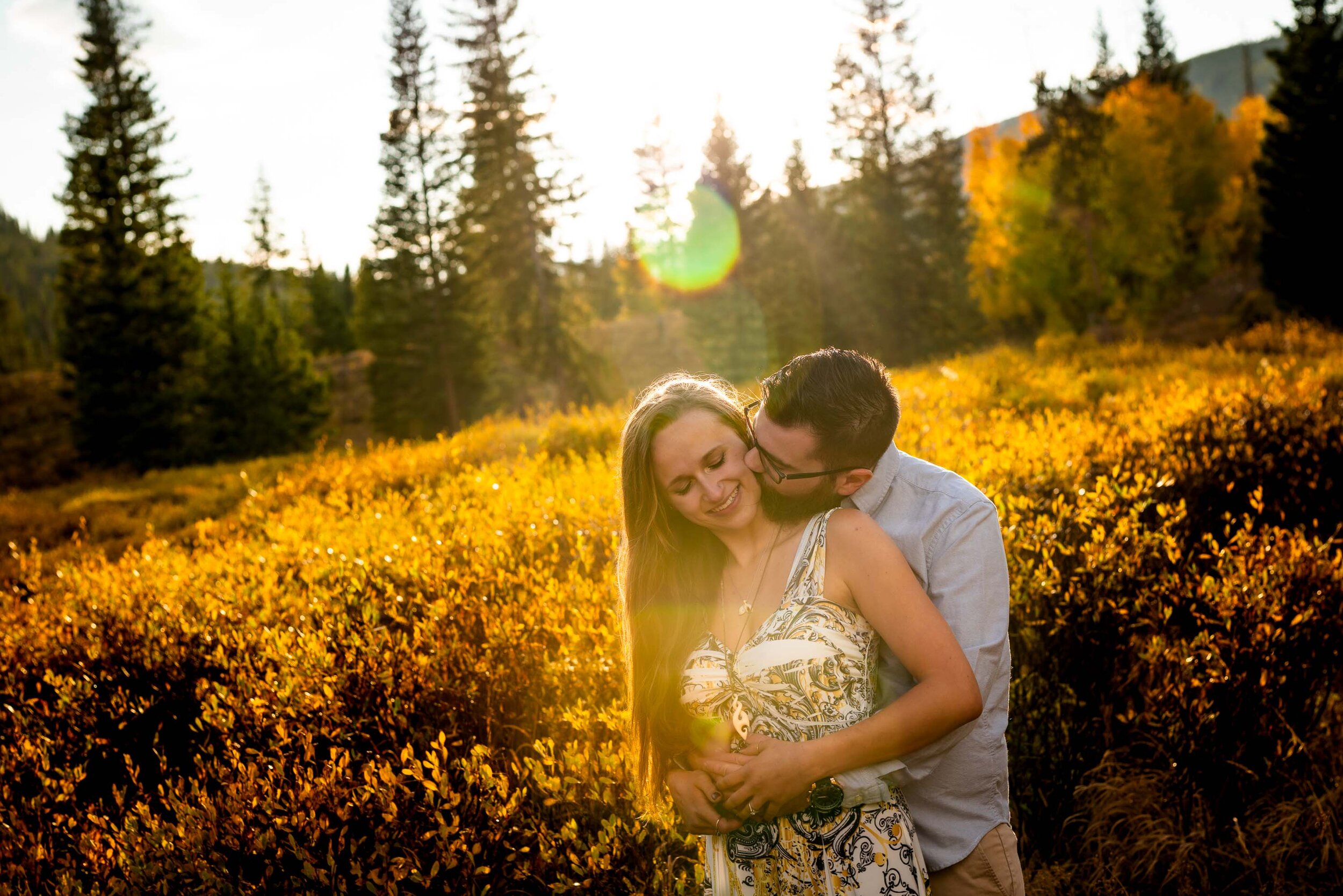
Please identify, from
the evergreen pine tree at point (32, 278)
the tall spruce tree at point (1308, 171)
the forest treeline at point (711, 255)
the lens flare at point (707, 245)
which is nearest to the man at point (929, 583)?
the forest treeline at point (711, 255)

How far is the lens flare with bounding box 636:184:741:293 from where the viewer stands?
1563 inches

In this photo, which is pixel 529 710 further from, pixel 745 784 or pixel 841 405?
pixel 841 405

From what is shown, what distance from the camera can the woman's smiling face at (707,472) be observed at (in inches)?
A: 96.9

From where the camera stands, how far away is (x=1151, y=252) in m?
37.9

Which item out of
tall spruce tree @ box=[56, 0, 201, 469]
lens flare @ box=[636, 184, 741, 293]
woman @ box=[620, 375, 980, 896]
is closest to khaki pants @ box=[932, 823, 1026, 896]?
woman @ box=[620, 375, 980, 896]

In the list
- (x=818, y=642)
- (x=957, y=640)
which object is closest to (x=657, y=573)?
(x=818, y=642)

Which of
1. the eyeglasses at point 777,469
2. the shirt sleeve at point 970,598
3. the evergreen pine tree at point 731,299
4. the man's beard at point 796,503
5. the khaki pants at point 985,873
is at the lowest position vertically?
the khaki pants at point 985,873

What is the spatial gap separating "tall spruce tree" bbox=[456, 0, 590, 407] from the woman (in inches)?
1101

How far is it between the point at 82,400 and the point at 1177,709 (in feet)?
104

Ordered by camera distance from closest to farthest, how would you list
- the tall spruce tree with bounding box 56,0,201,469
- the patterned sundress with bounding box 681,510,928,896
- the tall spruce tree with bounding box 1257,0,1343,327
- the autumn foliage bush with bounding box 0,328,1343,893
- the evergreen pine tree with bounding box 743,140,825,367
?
the patterned sundress with bounding box 681,510,928,896
the autumn foliage bush with bounding box 0,328,1343,893
the tall spruce tree with bounding box 56,0,201,469
the tall spruce tree with bounding box 1257,0,1343,327
the evergreen pine tree with bounding box 743,140,825,367

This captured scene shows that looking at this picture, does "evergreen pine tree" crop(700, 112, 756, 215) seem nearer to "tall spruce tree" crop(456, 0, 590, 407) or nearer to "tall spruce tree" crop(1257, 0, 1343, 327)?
"tall spruce tree" crop(456, 0, 590, 407)

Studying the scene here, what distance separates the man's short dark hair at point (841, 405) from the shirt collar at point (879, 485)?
0.19 ft

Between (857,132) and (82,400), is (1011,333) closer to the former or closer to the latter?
(857,132)

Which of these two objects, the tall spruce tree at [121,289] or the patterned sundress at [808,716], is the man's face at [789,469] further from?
the tall spruce tree at [121,289]
